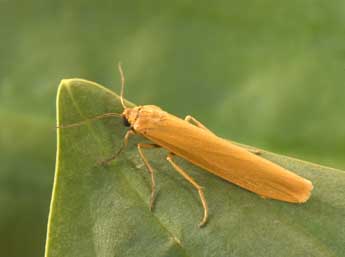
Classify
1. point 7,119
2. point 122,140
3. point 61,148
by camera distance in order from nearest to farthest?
point 61,148, point 122,140, point 7,119

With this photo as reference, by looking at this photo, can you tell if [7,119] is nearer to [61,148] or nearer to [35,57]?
[35,57]

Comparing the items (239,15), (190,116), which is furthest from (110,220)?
(239,15)

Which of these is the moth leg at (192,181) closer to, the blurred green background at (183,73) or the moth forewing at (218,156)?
the moth forewing at (218,156)

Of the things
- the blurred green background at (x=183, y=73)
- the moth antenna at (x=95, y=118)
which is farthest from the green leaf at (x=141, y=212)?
the blurred green background at (x=183, y=73)

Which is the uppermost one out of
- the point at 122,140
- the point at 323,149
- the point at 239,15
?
the point at 239,15

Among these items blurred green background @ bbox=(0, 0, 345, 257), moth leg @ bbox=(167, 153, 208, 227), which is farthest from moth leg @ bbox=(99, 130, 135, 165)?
blurred green background @ bbox=(0, 0, 345, 257)

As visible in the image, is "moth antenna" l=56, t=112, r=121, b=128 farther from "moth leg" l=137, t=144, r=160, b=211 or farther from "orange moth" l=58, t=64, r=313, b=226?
"moth leg" l=137, t=144, r=160, b=211

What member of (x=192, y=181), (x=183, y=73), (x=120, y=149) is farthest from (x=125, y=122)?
(x=183, y=73)

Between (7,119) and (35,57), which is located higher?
(35,57)
